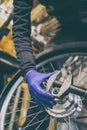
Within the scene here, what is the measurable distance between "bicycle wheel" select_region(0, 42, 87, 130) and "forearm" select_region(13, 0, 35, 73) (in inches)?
6.5

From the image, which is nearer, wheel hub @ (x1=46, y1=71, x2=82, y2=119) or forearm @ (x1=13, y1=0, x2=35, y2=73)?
wheel hub @ (x1=46, y1=71, x2=82, y2=119)

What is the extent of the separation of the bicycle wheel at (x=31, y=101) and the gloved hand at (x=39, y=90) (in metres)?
0.14

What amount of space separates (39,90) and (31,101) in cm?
72

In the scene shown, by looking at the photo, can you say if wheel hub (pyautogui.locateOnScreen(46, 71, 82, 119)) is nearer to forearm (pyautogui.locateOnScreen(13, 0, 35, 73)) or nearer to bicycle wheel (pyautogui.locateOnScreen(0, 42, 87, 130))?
bicycle wheel (pyautogui.locateOnScreen(0, 42, 87, 130))

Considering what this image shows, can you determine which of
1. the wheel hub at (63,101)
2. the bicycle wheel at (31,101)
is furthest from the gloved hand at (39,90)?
the bicycle wheel at (31,101)

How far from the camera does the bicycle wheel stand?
299 centimetres

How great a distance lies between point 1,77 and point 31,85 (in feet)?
3.67

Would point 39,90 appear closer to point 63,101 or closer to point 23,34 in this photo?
point 63,101

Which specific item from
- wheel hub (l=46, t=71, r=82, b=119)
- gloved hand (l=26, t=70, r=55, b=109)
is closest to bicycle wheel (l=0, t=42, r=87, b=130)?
wheel hub (l=46, t=71, r=82, b=119)

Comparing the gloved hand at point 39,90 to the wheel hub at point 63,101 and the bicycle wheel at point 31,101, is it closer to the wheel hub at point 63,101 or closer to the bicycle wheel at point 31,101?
the wheel hub at point 63,101

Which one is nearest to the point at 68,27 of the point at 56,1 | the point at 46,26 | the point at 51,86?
the point at 56,1

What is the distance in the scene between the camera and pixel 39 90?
9.05ft

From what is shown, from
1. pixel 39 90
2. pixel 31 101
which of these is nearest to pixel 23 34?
pixel 39 90

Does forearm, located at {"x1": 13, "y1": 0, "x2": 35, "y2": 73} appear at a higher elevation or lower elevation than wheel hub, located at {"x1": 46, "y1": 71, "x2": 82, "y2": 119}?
higher
